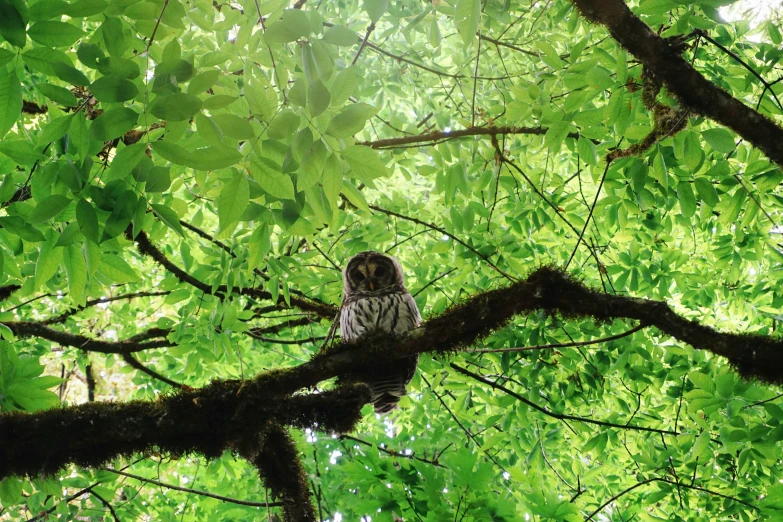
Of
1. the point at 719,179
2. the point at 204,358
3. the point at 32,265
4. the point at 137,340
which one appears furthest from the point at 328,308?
the point at 719,179

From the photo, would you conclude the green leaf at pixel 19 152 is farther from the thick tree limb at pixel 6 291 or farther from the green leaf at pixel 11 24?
the thick tree limb at pixel 6 291

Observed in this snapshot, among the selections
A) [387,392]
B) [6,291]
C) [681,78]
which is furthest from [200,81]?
[6,291]

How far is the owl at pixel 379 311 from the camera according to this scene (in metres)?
3.46

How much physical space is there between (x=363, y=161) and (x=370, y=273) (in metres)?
2.62

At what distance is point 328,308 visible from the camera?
479cm

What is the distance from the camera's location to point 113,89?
164cm

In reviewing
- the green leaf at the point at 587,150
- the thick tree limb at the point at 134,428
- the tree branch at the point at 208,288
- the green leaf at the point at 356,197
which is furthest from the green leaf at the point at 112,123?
the tree branch at the point at 208,288

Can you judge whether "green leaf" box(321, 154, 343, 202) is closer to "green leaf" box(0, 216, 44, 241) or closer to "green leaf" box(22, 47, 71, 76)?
"green leaf" box(22, 47, 71, 76)

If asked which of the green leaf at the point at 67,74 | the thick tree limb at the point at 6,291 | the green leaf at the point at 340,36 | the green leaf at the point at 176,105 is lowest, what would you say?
the green leaf at the point at 176,105

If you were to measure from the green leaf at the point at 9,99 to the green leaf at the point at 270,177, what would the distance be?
72 cm

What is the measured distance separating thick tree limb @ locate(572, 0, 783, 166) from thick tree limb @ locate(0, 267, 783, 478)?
3.22 ft

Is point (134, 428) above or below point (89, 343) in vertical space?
below

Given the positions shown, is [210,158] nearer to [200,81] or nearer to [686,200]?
[200,81]

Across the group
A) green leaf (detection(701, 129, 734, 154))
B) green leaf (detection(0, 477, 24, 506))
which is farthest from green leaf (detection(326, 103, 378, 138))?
green leaf (detection(0, 477, 24, 506))
